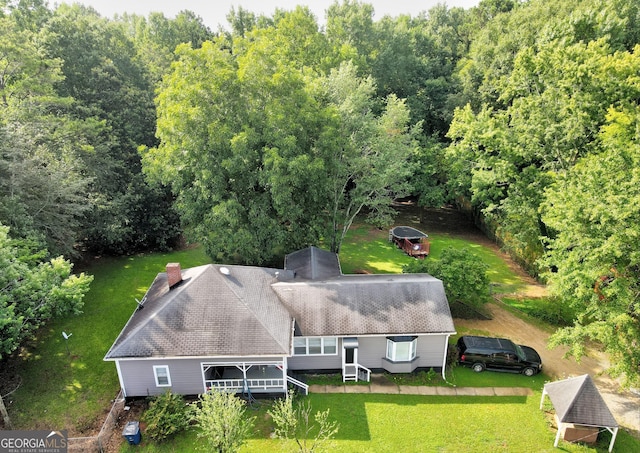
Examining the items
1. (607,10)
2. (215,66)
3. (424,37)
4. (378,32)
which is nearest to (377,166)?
(215,66)

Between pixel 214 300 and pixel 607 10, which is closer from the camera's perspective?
pixel 214 300

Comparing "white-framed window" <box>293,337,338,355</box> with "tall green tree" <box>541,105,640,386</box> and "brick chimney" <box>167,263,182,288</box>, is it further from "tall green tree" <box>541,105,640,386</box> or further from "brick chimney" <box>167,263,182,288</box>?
"tall green tree" <box>541,105,640,386</box>

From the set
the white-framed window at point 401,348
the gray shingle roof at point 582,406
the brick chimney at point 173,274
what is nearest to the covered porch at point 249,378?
the white-framed window at point 401,348

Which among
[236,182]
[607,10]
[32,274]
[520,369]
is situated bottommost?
[520,369]

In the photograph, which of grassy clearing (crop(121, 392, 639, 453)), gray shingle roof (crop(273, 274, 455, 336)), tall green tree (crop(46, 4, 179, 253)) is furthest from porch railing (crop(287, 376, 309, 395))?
tall green tree (crop(46, 4, 179, 253))

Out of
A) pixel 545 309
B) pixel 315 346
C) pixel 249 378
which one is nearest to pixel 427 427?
pixel 315 346

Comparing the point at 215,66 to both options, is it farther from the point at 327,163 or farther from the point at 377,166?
the point at 377,166
